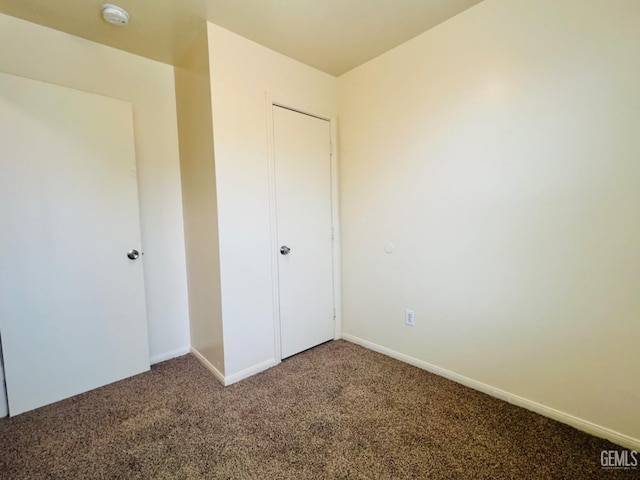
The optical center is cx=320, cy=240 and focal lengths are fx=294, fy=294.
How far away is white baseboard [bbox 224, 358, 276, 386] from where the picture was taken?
2145 mm

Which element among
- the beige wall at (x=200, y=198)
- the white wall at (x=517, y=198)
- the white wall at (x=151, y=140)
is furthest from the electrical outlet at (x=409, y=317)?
the white wall at (x=151, y=140)

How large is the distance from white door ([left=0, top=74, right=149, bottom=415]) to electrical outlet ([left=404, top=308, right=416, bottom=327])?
6.83 feet

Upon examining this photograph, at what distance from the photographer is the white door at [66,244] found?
5.93 ft

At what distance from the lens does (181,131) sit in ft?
7.98

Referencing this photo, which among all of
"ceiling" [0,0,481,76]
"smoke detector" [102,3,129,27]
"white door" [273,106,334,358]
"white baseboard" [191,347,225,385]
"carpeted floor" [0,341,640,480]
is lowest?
"carpeted floor" [0,341,640,480]

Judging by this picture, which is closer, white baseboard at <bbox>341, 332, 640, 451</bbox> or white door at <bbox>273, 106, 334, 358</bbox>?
white baseboard at <bbox>341, 332, 640, 451</bbox>

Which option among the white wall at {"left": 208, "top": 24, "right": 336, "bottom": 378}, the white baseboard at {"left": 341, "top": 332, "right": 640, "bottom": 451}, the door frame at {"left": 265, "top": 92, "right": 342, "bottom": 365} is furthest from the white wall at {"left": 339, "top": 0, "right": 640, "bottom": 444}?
the white wall at {"left": 208, "top": 24, "right": 336, "bottom": 378}

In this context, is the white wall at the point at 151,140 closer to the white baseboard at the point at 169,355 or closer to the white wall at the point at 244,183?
the white baseboard at the point at 169,355

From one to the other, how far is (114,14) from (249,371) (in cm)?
251

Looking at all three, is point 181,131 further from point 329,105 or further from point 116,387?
point 116,387

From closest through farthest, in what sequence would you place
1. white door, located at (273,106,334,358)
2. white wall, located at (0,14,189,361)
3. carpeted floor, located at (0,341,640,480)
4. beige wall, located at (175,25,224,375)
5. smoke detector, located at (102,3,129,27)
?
carpeted floor, located at (0,341,640,480) < smoke detector, located at (102,3,129,27) < white wall, located at (0,14,189,361) < beige wall, located at (175,25,224,375) < white door, located at (273,106,334,358)

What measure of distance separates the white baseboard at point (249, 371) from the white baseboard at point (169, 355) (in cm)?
74

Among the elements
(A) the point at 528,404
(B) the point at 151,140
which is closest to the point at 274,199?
(B) the point at 151,140

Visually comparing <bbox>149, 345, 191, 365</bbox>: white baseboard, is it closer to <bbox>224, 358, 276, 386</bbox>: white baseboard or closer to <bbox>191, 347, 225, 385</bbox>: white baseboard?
<bbox>191, 347, 225, 385</bbox>: white baseboard
